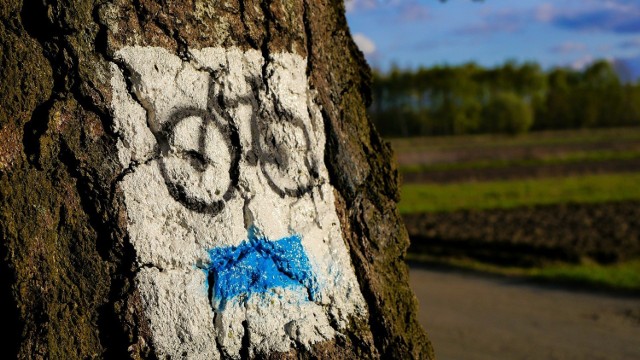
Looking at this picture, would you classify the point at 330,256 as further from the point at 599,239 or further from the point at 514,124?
the point at 514,124

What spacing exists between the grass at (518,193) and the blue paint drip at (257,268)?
1376 cm

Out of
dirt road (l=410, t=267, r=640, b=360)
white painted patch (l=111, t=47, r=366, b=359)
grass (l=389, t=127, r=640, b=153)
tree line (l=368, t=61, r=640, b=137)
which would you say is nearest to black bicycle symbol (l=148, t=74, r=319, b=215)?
white painted patch (l=111, t=47, r=366, b=359)

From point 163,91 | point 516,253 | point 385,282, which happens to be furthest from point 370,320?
point 516,253

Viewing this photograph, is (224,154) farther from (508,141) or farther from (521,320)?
(508,141)

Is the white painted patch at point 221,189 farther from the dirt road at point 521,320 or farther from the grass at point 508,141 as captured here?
the grass at point 508,141

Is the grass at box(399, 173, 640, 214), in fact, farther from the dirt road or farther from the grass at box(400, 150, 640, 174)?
the dirt road

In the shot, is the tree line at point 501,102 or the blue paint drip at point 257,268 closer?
the blue paint drip at point 257,268

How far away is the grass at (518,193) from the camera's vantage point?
635 inches

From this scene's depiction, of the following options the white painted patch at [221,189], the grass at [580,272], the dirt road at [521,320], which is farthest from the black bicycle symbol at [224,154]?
the grass at [580,272]

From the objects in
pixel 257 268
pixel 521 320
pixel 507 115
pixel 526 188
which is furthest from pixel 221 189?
pixel 507 115

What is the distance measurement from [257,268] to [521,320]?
6.22m

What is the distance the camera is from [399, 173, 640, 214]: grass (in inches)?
635

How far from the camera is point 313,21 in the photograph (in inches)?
68.4

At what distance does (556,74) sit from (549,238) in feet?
257
